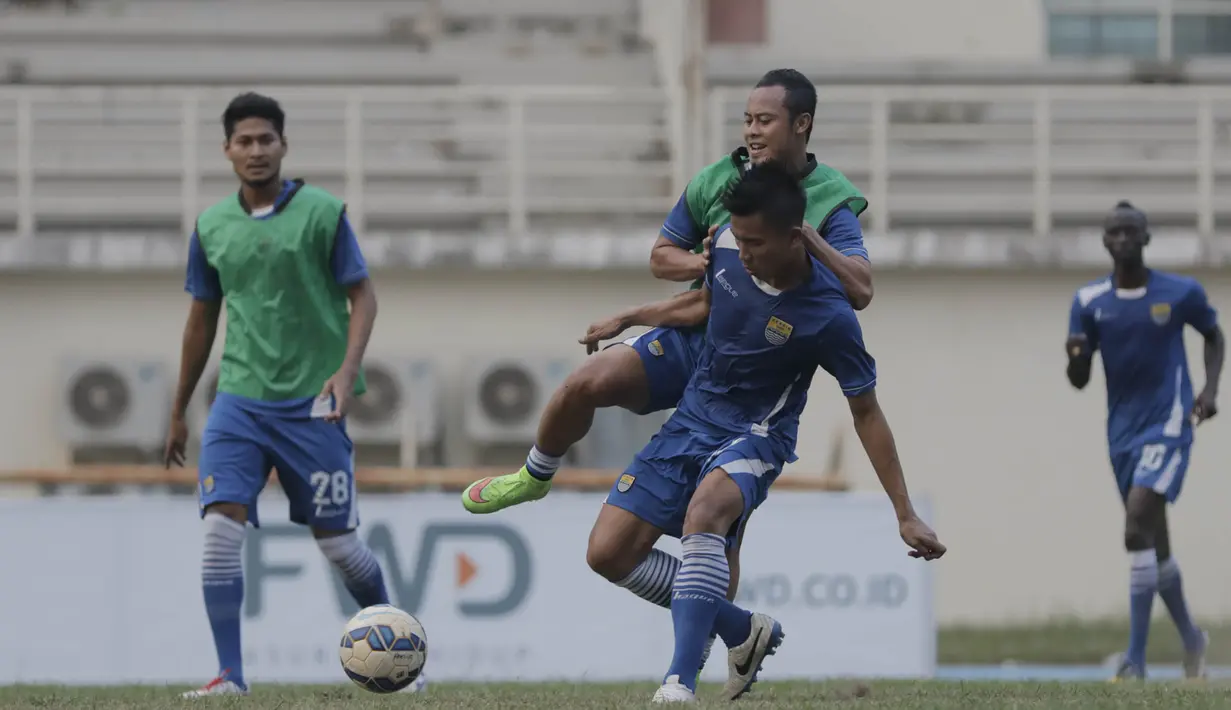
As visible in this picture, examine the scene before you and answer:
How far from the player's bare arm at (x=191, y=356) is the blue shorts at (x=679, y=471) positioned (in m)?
2.47

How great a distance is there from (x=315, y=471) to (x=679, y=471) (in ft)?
6.94

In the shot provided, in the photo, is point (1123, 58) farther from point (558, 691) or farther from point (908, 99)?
point (558, 691)

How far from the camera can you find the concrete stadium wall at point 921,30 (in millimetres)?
21203

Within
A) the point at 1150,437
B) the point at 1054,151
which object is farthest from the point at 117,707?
the point at 1054,151

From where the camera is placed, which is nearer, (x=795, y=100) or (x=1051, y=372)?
(x=795, y=100)

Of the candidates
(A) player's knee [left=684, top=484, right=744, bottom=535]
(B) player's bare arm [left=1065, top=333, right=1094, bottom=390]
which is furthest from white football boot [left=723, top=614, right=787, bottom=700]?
(B) player's bare arm [left=1065, top=333, right=1094, bottom=390]

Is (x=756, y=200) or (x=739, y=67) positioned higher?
(x=739, y=67)

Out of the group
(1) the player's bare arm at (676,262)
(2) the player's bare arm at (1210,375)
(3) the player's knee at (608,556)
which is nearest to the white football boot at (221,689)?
(3) the player's knee at (608,556)

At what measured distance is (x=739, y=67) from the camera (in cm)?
1983

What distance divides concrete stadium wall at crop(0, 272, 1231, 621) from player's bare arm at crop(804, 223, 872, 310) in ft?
33.9

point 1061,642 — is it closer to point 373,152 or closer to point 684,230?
point 373,152

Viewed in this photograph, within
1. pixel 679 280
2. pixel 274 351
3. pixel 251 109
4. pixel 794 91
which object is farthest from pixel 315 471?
pixel 794 91

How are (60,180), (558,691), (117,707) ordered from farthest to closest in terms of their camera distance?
(60,180)
(558,691)
(117,707)

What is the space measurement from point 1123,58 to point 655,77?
4489mm
